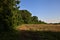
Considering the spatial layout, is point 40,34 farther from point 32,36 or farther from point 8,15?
point 8,15

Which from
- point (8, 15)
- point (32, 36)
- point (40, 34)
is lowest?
point (32, 36)

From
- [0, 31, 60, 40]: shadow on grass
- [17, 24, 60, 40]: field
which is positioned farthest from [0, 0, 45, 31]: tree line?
[0, 31, 60, 40]: shadow on grass

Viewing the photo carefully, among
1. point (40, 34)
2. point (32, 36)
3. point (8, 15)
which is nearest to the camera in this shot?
point (32, 36)

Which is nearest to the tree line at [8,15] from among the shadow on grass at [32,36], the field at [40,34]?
the field at [40,34]

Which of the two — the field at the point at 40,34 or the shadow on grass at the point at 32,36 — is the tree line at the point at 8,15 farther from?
the shadow on grass at the point at 32,36

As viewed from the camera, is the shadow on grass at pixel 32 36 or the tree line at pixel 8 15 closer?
the shadow on grass at pixel 32 36

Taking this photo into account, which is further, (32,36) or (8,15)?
(8,15)

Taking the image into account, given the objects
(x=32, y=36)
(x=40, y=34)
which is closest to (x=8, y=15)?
(x=40, y=34)

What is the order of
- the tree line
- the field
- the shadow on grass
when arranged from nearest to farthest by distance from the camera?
1. the shadow on grass
2. the field
3. the tree line

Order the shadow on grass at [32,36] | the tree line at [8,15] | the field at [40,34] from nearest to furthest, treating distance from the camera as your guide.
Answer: the shadow on grass at [32,36] < the field at [40,34] < the tree line at [8,15]

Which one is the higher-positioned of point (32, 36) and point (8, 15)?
point (8, 15)

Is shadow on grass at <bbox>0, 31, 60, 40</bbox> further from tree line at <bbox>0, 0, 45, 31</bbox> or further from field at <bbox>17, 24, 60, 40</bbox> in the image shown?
tree line at <bbox>0, 0, 45, 31</bbox>

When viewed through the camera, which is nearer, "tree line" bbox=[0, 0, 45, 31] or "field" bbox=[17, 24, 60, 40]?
"field" bbox=[17, 24, 60, 40]

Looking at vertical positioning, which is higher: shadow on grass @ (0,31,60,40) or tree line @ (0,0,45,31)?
tree line @ (0,0,45,31)
